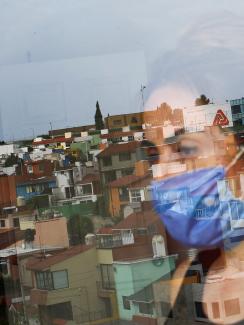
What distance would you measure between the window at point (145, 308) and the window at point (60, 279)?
22 centimetres

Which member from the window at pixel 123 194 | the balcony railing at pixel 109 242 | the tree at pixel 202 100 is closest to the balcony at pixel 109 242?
the balcony railing at pixel 109 242

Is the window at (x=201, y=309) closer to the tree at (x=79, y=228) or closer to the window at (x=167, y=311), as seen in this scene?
the window at (x=167, y=311)

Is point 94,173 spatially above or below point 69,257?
above

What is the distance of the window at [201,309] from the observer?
4.82ft

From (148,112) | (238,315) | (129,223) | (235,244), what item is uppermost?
(148,112)

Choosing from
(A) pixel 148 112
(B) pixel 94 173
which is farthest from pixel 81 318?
(A) pixel 148 112

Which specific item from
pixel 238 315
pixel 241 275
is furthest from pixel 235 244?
pixel 238 315

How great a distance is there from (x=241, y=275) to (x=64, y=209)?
57 centimetres

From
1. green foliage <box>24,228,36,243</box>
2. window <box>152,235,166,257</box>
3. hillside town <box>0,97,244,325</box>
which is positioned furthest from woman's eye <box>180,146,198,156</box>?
green foliage <box>24,228,36,243</box>

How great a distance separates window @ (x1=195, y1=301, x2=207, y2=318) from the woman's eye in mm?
429

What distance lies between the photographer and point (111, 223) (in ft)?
4.85

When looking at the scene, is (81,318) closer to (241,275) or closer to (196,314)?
(196,314)

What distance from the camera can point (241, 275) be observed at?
1562 mm

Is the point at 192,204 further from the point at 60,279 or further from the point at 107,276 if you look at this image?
the point at 60,279
